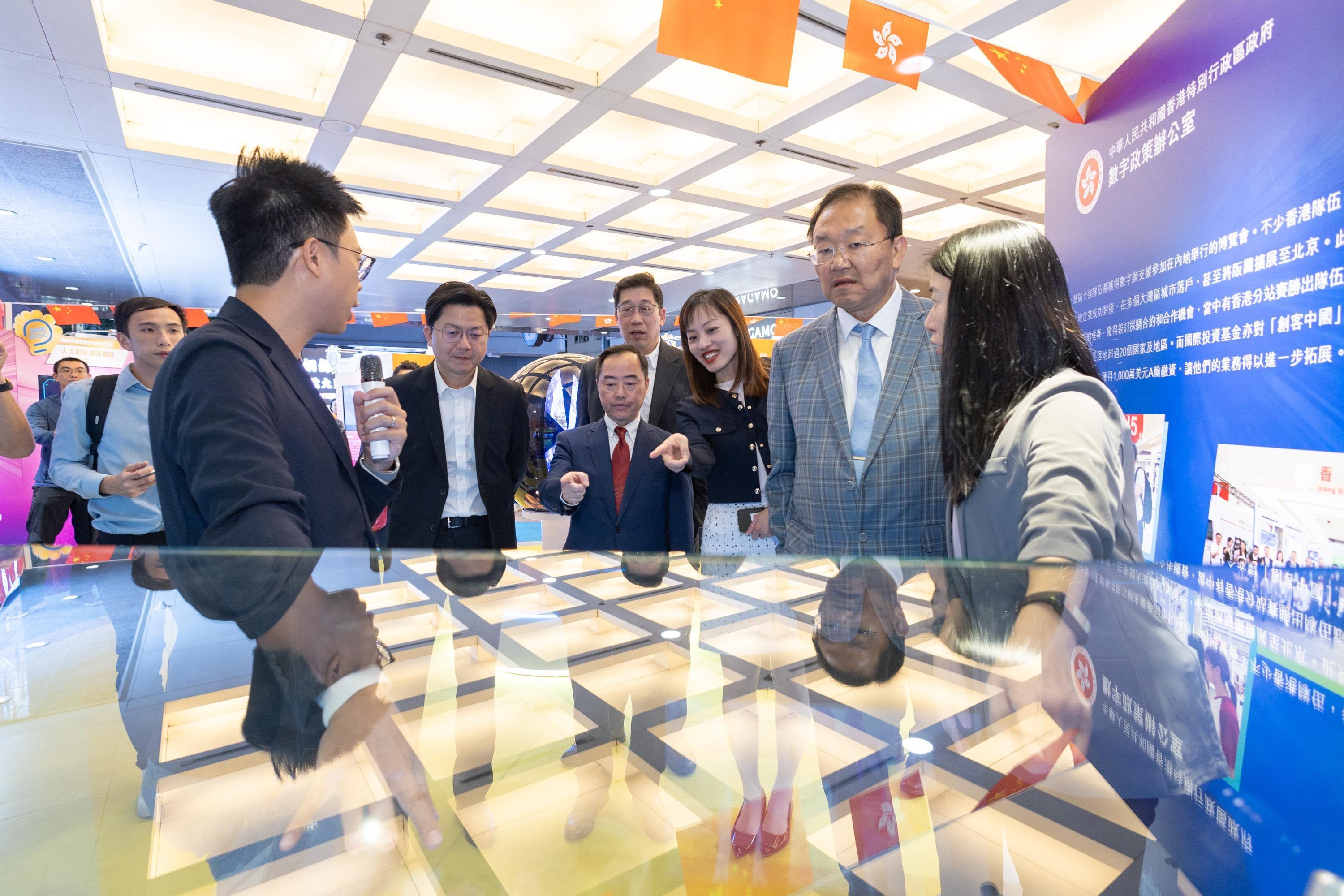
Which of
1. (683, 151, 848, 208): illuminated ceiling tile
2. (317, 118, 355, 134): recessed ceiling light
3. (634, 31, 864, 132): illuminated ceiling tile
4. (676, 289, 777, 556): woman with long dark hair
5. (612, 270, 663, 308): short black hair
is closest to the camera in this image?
(676, 289, 777, 556): woman with long dark hair

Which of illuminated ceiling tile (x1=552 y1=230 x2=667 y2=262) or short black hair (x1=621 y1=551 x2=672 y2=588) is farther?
illuminated ceiling tile (x1=552 y1=230 x2=667 y2=262)

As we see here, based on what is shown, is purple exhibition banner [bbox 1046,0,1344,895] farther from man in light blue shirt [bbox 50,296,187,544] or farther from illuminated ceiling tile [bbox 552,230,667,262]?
illuminated ceiling tile [bbox 552,230,667,262]

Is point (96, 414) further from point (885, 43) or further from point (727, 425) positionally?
point (885, 43)

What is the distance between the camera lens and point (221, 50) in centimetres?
458

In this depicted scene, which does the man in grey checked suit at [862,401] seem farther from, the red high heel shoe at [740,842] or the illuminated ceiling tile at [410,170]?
the illuminated ceiling tile at [410,170]

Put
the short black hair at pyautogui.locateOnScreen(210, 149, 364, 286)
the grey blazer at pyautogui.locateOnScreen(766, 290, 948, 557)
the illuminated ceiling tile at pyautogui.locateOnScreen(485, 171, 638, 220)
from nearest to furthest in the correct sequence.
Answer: the short black hair at pyautogui.locateOnScreen(210, 149, 364, 286)
the grey blazer at pyautogui.locateOnScreen(766, 290, 948, 557)
the illuminated ceiling tile at pyautogui.locateOnScreen(485, 171, 638, 220)

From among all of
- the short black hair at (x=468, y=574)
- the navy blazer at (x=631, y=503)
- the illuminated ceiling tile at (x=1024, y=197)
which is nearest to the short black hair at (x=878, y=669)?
the short black hair at (x=468, y=574)

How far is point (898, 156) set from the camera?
20.4ft

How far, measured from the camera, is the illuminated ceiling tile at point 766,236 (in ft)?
28.8

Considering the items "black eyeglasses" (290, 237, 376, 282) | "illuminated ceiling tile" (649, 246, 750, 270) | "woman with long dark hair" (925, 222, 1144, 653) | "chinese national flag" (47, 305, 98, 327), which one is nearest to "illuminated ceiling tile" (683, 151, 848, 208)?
"illuminated ceiling tile" (649, 246, 750, 270)

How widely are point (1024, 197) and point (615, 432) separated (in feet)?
23.8

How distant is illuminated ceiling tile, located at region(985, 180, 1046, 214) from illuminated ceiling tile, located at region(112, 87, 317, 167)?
6948 millimetres

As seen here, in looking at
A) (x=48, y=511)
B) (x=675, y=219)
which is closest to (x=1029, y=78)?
(x=48, y=511)

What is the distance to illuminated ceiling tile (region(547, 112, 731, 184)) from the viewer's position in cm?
602
